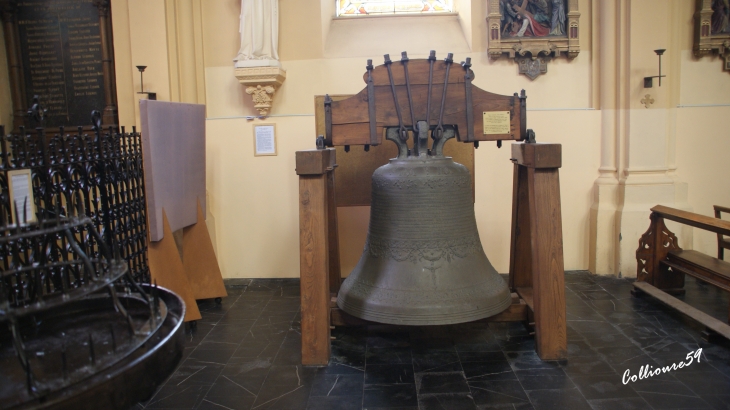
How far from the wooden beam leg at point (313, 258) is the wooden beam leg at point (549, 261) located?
1.15m

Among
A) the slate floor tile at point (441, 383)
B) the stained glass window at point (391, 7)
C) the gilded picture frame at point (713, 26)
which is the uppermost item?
the stained glass window at point (391, 7)

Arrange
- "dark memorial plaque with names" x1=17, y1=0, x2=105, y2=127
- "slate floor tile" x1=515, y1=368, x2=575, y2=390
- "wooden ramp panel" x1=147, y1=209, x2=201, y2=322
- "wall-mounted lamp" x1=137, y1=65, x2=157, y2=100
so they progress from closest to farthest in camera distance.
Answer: "slate floor tile" x1=515, y1=368, x2=575, y2=390 → "wooden ramp panel" x1=147, y1=209, x2=201, y2=322 → "wall-mounted lamp" x1=137, y1=65, x2=157, y2=100 → "dark memorial plaque with names" x1=17, y1=0, x2=105, y2=127

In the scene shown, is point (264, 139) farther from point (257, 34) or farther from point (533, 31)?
point (533, 31)

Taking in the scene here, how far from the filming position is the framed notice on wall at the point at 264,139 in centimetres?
483

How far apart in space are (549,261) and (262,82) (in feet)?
9.14

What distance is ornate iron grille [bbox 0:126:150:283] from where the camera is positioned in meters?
2.31

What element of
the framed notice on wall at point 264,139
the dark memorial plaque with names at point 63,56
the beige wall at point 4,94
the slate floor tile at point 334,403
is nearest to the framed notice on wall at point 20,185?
the slate floor tile at point 334,403

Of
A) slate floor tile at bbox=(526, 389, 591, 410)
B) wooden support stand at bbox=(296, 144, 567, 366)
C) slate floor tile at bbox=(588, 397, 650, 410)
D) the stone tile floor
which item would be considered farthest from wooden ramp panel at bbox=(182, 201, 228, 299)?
slate floor tile at bbox=(588, 397, 650, 410)

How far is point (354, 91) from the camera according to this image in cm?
483

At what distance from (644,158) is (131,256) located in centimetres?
402

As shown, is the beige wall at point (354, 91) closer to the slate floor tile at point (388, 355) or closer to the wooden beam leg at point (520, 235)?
the wooden beam leg at point (520, 235)

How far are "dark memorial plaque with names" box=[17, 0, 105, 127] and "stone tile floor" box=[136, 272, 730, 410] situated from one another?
245 cm

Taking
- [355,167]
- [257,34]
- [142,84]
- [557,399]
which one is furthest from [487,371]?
[142,84]

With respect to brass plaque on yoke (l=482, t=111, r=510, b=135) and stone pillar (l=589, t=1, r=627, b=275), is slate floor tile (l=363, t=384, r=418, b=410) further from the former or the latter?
stone pillar (l=589, t=1, r=627, b=275)
